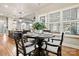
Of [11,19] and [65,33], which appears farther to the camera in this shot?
[65,33]

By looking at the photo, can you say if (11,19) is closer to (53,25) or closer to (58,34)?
(53,25)

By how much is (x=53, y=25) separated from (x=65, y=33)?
36cm

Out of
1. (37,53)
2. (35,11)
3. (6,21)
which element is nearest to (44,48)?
(37,53)

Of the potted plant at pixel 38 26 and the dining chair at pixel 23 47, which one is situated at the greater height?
the potted plant at pixel 38 26

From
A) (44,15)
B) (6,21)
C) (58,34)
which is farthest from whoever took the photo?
(58,34)

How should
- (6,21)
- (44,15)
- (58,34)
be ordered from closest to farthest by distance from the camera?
(6,21), (44,15), (58,34)

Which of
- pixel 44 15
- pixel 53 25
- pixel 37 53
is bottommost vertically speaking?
pixel 37 53

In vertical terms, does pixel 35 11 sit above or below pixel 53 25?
above

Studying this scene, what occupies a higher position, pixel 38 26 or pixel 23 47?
pixel 38 26

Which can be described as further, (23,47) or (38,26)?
(38,26)

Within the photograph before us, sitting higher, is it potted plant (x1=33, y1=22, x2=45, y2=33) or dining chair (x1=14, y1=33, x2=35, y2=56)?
potted plant (x1=33, y1=22, x2=45, y2=33)

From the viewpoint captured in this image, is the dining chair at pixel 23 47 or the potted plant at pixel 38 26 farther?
the potted plant at pixel 38 26

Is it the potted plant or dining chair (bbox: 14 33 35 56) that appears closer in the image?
dining chair (bbox: 14 33 35 56)

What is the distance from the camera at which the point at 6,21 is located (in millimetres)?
2518
